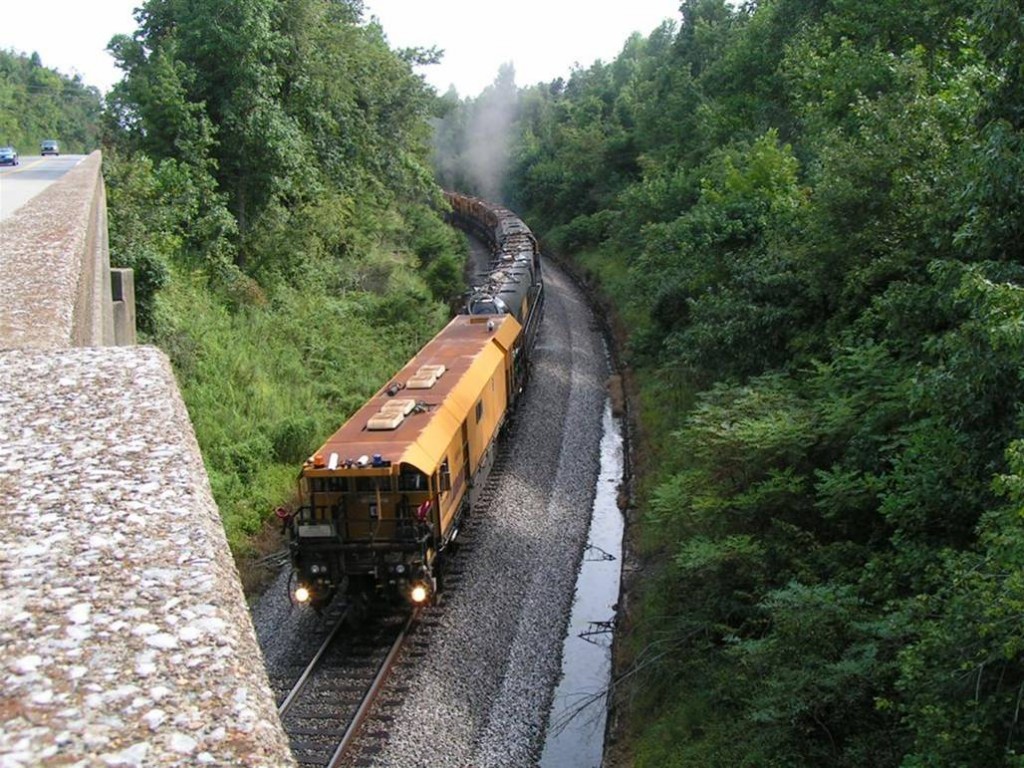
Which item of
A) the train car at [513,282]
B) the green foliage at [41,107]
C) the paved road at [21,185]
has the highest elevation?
the green foliage at [41,107]

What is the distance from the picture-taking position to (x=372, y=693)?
1173cm

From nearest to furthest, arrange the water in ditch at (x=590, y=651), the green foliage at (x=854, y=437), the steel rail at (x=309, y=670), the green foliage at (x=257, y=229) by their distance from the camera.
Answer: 1. the green foliage at (x=854, y=437)
2. the steel rail at (x=309, y=670)
3. the water in ditch at (x=590, y=651)
4. the green foliage at (x=257, y=229)

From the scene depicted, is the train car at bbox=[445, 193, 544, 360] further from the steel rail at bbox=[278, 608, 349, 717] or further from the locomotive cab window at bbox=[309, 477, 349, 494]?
the steel rail at bbox=[278, 608, 349, 717]

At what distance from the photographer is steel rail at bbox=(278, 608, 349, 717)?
11.6 m

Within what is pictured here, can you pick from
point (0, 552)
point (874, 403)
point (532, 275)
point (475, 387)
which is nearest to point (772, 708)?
point (874, 403)

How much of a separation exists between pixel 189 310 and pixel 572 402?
1050 cm

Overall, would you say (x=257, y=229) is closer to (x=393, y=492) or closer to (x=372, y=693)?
(x=393, y=492)

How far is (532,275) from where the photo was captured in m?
30.5

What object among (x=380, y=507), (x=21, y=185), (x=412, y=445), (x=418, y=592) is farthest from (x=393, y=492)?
(x=21, y=185)

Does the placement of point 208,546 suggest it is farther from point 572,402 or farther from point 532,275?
point 532,275

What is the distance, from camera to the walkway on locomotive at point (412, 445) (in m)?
12.7

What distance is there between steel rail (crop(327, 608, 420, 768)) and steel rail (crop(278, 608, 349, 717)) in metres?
0.95

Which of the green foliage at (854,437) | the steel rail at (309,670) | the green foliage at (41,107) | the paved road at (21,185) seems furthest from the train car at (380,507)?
the green foliage at (41,107)

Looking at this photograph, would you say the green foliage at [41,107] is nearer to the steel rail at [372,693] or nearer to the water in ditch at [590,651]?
the water in ditch at [590,651]
